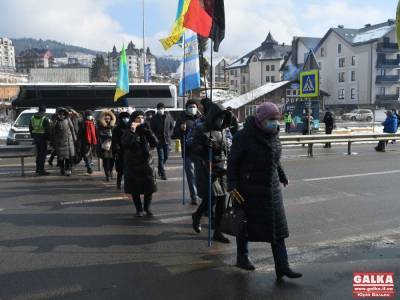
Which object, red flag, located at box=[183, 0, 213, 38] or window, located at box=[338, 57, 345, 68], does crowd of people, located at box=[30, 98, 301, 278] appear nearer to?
red flag, located at box=[183, 0, 213, 38]

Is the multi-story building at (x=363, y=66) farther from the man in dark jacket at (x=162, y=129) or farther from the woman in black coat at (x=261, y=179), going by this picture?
the woman in black coat at (x=261, y=179)

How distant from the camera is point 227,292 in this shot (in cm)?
432

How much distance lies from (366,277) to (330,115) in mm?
16291

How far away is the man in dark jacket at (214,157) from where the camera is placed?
596cm

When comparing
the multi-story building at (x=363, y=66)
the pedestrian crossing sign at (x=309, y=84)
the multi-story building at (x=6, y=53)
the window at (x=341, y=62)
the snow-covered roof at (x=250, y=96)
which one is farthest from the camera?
the multi-story building at (x=6, y=53)

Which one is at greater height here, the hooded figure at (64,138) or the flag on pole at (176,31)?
the flag on pole at (176,31)

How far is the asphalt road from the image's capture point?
175 inches

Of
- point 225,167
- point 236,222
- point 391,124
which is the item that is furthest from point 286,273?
point 391,124

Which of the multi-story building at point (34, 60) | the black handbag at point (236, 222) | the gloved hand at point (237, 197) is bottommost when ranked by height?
the black handbag at point (236, 222)

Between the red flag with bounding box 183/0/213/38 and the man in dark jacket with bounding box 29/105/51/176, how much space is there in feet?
18.9

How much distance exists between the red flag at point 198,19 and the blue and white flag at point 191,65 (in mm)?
2168

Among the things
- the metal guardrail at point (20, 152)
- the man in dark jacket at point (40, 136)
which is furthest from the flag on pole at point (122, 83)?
the metal guardrail at point (20, 152)

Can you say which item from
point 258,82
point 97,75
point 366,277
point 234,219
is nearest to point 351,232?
point 366,277

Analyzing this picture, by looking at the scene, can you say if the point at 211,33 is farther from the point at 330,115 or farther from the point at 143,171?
the point at 330,115
